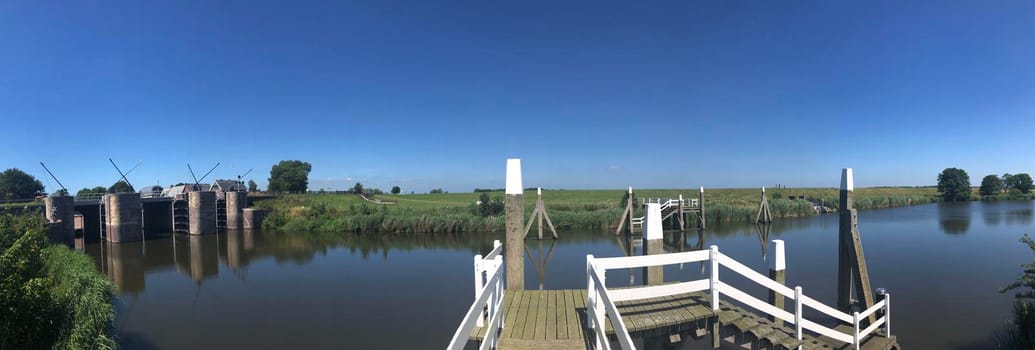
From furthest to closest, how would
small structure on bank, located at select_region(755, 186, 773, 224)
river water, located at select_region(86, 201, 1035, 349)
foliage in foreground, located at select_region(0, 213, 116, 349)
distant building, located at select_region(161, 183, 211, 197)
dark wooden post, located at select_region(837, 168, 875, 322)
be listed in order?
1. distant building, located at select_region(161, 183, 211, 197)
2. small structure on bank, located at select_region(755, 186, 773, 224)
3. river water, located at select_region(86, 201, 1035, 349)
4. dark wooden post, located at select_region(837, 168, 875, 322)
5. foliage in foreground, located at select_region(0, 213, 116, 349)

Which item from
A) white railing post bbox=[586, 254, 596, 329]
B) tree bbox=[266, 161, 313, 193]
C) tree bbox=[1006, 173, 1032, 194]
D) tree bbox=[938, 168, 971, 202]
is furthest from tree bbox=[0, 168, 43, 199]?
tree bbox=[1006, 173, 1032, 194]

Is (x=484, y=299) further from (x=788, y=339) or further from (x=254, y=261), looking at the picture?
(x=254, y=261)

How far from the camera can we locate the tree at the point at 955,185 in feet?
204

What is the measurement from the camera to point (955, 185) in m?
62.7

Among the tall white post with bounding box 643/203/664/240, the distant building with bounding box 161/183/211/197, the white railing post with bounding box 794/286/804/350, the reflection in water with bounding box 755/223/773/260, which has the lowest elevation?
the reflection in water with bounding box 755/223/773/260

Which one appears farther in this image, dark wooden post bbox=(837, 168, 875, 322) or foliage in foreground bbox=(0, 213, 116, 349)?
dark wooden post bbox=(837, 168, 875, 322)

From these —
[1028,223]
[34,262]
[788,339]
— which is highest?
[34,262]

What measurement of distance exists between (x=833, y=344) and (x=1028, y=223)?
A: 4142cm

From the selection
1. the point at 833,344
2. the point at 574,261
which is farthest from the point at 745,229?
the point at 833,344

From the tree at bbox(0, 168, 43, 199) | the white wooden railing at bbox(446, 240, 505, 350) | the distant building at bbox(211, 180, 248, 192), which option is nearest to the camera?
the white wooden railing at bbox(446, 240, 505, 350)

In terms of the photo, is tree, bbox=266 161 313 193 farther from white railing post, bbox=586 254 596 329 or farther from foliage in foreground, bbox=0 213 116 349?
white railing post, bbox=586 254 596 329

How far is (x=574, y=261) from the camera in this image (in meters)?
19.3

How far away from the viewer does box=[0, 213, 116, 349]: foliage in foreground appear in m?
6.58

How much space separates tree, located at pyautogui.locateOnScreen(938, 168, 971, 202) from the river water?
43085mm
